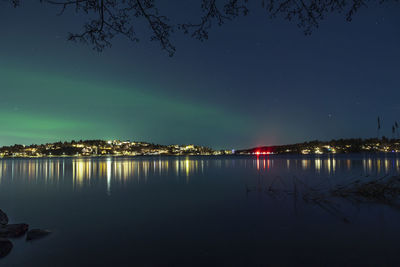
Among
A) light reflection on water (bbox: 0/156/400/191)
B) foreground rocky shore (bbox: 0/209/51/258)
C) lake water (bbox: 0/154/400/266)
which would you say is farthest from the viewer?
light reflection on water (bbox: 0/156/400/191)

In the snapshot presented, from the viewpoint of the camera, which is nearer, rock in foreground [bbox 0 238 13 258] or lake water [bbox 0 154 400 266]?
rock in foreground [bbox 0 238 13 258]

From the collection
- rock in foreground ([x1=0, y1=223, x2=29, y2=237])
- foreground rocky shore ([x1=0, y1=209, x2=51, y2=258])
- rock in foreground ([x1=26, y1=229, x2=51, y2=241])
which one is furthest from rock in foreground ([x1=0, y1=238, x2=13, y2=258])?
rock in foreground ([x1=26, y1=229, x2=51, y2=241])

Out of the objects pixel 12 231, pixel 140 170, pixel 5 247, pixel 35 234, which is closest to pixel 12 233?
pixel 12 231

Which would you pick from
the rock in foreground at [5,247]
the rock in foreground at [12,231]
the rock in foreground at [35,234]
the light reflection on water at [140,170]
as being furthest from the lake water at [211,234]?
the light reflection on water at [140,170]

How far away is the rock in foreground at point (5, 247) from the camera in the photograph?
275 inches

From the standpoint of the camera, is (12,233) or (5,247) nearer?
(5,247)

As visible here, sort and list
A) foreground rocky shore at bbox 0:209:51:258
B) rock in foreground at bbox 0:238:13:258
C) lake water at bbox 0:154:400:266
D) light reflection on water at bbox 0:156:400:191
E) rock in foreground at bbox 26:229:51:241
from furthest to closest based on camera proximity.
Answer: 1. light reflection on water at bbox 0:156:400:191
2. rock in foreground at bbox 26:229:51:241
3. foreground rocky shore at bbox 0:209:51:258
4. lake water at bbox 0:154:400:266
5. rock in foreground at bbox 0:238:13:258

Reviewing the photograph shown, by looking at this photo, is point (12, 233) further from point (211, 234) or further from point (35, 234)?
point (211, 234)

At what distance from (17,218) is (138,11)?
540 inches

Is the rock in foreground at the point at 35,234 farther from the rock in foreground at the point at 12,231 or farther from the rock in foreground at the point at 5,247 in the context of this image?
the rock in foreground at the point at 5,247

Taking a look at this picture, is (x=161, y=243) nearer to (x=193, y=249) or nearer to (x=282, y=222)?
(x=193, y=249)

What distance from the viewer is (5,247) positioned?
724 centimetres

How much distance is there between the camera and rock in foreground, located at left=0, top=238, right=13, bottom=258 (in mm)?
6998

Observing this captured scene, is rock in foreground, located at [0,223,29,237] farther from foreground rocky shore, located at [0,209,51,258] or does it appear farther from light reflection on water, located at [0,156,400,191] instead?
light reflection on water, located at [0,156,400,191]
